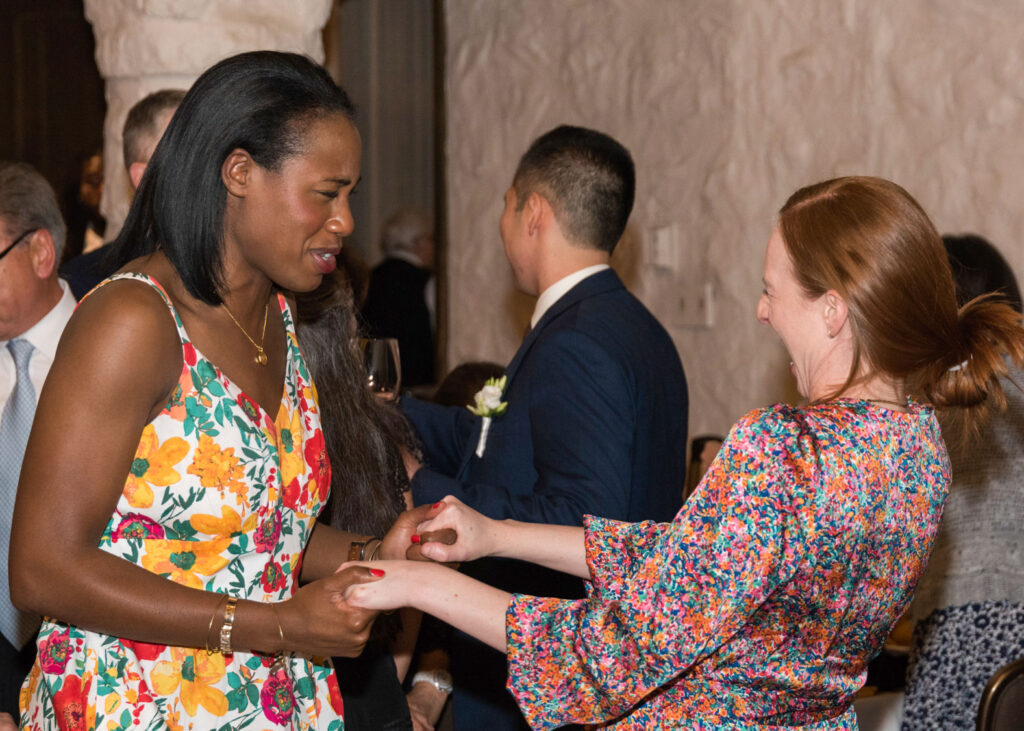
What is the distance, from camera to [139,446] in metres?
1.54

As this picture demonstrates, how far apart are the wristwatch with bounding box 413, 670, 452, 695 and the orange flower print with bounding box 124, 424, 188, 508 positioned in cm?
138

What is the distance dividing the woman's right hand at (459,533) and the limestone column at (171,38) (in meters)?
2.39

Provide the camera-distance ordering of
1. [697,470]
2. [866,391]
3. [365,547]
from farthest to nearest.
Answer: [697,470] < [365,547] < [866,391]

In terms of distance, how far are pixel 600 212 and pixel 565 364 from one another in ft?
1.61

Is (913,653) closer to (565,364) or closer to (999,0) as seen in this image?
(565,364)

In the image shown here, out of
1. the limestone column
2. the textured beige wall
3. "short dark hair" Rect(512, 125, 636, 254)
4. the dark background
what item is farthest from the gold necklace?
the dark background

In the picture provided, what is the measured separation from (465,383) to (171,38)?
158cm

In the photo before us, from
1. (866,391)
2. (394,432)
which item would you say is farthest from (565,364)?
(866,391)

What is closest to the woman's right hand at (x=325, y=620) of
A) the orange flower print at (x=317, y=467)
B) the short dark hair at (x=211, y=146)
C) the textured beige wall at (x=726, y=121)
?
the orange flower print at (x=317, y=467)

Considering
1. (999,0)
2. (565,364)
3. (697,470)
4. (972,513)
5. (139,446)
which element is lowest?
(697,470)

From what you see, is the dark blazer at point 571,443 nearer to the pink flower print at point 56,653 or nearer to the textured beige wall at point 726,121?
the pink flower print at point 56,653

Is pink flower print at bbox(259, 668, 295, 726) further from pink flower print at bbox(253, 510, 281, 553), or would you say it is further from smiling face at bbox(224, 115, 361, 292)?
smiling face at bbox(224, 115, 361, 292)

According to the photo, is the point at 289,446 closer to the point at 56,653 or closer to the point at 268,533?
the point at 268,533

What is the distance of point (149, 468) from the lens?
5.04 feet
